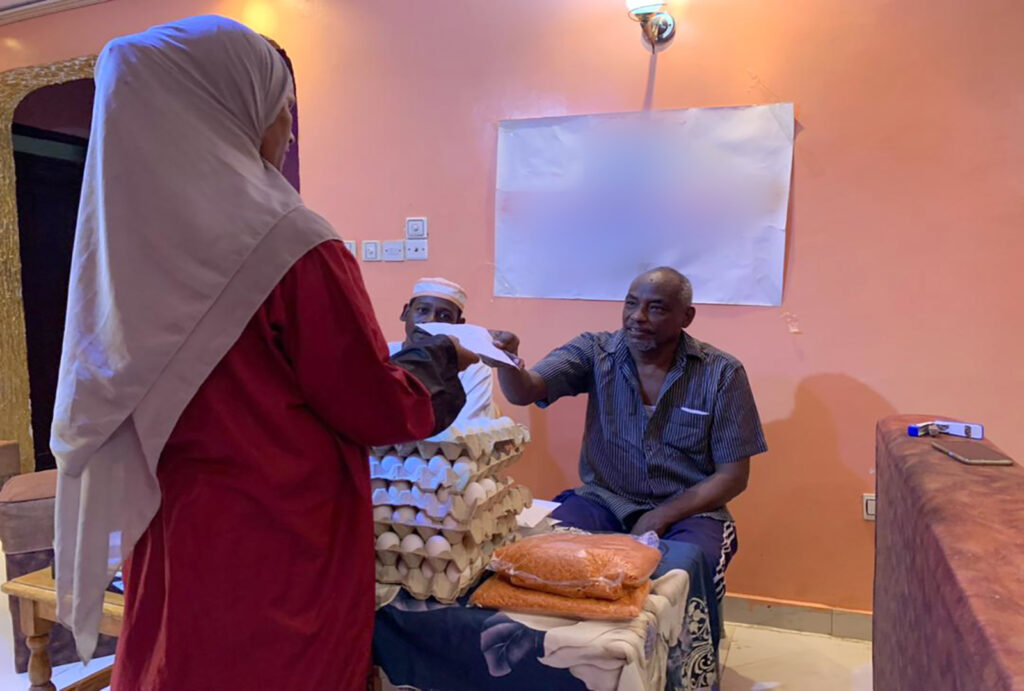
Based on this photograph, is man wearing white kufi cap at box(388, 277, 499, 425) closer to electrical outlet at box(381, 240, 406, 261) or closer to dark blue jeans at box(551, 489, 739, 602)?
dark blue jeans at box(551, 489, 739, 602)

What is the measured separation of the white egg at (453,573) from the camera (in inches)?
45.8

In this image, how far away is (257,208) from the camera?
3.03 feet

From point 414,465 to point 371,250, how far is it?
1.88 metres

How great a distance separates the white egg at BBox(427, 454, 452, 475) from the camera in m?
1.17

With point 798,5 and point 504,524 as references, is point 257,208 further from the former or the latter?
point 798,5

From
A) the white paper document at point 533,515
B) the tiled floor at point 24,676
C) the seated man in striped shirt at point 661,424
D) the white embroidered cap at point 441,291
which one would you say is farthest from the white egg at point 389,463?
the tiled floor at point 24,676

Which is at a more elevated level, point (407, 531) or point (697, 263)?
point (697, 263)

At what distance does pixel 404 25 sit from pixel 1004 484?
2.61 metres

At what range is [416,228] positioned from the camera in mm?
2830

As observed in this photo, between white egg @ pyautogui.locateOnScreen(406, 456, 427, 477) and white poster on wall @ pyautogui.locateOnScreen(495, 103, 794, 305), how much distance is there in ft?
4.91

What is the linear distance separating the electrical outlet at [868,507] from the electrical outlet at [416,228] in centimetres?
186

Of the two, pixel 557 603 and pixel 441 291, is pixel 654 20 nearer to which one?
pixel 441 291

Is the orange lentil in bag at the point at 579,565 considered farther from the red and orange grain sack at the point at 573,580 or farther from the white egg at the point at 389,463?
Answer: the white egg at the point at 389,463

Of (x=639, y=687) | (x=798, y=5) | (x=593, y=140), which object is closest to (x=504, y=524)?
(x=639, y=687)
